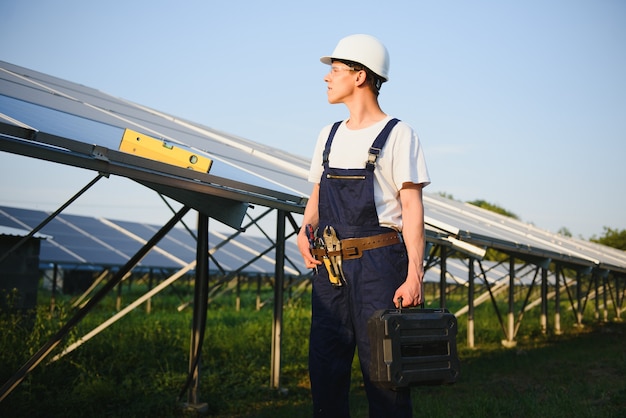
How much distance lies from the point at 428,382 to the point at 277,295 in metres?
4.26

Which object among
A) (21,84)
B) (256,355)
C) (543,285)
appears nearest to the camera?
(21,84)

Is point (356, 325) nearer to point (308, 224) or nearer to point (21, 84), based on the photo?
point (308, 224)

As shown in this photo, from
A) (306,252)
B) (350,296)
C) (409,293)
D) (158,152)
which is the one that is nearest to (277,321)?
(158,152)

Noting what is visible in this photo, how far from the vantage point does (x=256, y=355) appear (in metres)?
8.52

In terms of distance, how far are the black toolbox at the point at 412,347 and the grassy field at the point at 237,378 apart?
9.17 feet

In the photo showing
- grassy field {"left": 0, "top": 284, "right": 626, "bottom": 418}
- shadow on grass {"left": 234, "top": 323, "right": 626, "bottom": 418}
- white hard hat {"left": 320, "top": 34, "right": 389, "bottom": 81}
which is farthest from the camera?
grassy field {"left": 0, "top": 284, "right": 626, "bottom": 418}

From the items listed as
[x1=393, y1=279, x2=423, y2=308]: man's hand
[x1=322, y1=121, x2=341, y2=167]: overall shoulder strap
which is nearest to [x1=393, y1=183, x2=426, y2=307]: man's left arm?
[x1=393, y1=279, x2=423, y2=308]: man's hand

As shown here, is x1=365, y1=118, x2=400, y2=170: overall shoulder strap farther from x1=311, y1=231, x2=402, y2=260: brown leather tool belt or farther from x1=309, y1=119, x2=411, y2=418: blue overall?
x1=311, y1=231, x2=402, y2=260: brown leather tool belt

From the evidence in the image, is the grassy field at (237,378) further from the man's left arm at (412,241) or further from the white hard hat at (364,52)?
the white hard hat at (364,52)

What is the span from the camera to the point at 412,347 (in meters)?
2.51

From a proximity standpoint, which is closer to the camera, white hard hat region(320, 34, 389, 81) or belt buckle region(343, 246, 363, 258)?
belt buckle region(343, 246, 363, 258)

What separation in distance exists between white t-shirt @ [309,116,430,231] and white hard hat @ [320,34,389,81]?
Answer: 234 millimetres

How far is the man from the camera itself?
2.63 m

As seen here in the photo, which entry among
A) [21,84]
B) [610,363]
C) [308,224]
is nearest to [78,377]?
[21,84]
